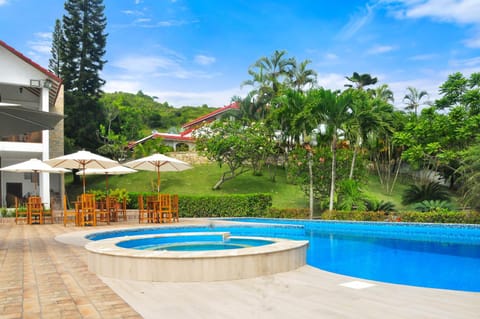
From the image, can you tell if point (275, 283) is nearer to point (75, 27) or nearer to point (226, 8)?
point (226, 8)

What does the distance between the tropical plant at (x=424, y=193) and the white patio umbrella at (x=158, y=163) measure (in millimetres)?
12656

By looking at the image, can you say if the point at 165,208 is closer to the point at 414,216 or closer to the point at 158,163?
the point at 158,163

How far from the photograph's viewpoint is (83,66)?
31766 millimetres

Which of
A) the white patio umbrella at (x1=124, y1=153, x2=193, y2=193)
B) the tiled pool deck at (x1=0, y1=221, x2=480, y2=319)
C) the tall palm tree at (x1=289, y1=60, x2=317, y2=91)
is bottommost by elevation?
the tiled pool deck at (x1=0, y1=221, x2=480, y2=319)

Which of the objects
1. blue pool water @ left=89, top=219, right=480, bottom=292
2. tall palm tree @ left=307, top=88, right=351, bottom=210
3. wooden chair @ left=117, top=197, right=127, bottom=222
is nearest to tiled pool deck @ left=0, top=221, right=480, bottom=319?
blue pool water @ left=89, top=219, right=480, bottom=292

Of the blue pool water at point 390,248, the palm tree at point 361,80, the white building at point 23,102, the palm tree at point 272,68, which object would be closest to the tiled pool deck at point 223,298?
the blue pool water at point 390,248

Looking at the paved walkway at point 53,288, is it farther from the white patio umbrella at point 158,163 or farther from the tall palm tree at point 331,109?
the tall palm tree at point 331,109

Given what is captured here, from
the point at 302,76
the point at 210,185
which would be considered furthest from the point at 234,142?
the point at 302,76

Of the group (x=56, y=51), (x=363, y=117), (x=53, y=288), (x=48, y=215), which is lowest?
(x=53, y=288)

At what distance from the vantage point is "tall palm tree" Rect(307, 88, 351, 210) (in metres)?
16.8

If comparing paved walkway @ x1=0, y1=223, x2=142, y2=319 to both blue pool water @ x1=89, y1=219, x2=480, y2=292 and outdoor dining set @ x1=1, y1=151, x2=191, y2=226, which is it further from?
outdoor dining set @ x1=1, y1=151, x2=191, y2=226

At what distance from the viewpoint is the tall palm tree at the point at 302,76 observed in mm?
32312

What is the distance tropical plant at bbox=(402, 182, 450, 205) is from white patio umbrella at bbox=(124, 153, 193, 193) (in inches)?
498

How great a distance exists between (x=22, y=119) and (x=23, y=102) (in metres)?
19.1
